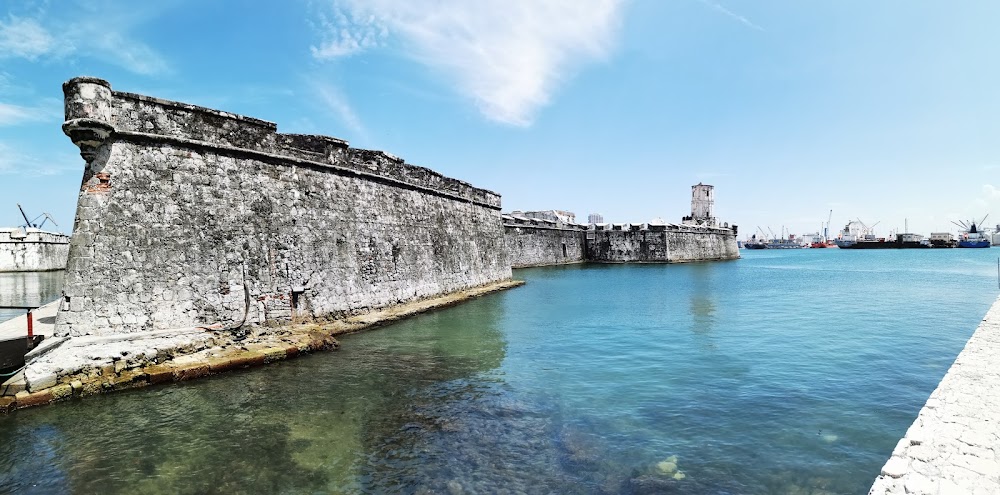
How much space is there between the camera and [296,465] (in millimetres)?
5590

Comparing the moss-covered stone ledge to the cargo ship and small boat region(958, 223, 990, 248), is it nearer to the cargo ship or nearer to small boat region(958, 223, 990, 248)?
the cargo ship

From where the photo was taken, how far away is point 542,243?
145 feet

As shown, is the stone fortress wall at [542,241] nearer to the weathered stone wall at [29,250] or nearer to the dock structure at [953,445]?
the dock structure at [953,445]

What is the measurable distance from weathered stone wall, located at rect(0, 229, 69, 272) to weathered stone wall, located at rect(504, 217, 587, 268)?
32.3 m

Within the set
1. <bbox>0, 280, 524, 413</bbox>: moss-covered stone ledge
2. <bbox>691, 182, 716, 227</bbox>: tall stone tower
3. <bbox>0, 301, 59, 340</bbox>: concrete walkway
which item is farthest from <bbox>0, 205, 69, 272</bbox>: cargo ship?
<bbox>691, 182, 716, 227</bbox>: tall stone tower

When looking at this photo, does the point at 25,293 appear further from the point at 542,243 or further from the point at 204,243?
the point at 542,243

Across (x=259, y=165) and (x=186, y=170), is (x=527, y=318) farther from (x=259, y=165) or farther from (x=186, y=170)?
(x=186, y=170)

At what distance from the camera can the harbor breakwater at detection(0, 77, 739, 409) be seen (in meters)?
8.60

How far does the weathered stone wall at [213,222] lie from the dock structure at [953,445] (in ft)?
36.5

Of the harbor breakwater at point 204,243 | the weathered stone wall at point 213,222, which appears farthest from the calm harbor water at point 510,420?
the weathered stone wall at point 213,222

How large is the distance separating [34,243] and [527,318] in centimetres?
4143

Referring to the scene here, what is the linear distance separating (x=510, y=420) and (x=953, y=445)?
15.8ft

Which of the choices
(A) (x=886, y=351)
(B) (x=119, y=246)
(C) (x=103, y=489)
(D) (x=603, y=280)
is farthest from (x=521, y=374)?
(D) (x=603, y=280)

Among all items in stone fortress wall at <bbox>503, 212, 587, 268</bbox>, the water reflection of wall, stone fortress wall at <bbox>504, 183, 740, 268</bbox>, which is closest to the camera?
the water reflection of wall
